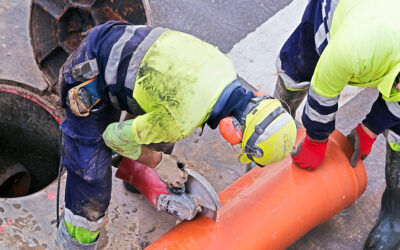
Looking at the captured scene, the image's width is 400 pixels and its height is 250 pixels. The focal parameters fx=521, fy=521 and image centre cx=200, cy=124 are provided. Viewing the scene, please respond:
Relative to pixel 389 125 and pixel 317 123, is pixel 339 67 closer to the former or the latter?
pixel 317 123

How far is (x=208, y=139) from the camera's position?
12.7 feet

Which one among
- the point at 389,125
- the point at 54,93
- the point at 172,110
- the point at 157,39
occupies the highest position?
the point at 157,39

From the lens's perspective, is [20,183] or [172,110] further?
[20,183]

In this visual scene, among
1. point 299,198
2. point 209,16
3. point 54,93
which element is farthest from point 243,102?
point 209,16

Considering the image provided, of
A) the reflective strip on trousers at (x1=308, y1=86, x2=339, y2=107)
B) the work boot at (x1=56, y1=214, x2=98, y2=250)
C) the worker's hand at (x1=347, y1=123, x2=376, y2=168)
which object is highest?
the reflective strip on trousers at (x1=308, y1=86, x2=339, y2=107)

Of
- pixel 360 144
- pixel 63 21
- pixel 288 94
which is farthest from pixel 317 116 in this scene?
pixel 63 21

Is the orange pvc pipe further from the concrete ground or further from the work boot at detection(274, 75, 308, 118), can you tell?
the work boot at detection(274, 75, 308, 118)

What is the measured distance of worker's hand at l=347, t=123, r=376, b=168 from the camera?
3086mm

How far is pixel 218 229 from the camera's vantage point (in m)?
2.73

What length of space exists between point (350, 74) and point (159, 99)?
0.87 metres

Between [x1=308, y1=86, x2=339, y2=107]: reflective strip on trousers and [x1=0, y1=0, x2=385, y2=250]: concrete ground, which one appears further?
[x1=0, y1=0, x2=385, y2=250]: concrete ground

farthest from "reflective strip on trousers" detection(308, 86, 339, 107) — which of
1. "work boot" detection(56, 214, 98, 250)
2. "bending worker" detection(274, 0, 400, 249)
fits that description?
"work boot" detection(56, 214, 98, 250)

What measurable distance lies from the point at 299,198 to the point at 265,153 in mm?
782

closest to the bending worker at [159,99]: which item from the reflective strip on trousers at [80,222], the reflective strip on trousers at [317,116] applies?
the reflective strip on trousers at [80,222]
